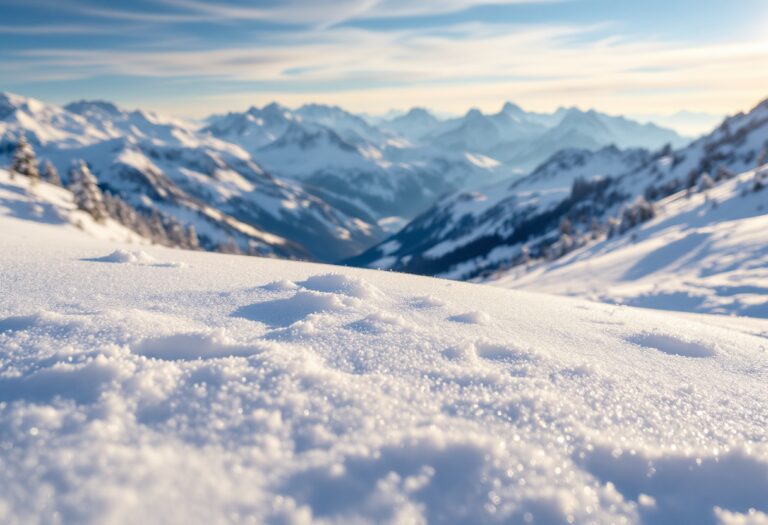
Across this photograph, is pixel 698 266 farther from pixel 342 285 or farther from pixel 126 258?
pixel 126 258

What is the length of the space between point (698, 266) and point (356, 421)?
21811mm

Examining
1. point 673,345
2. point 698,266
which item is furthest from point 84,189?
point 673,345

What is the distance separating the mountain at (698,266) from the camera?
15.5 meters

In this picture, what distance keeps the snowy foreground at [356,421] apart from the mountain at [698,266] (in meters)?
12.6

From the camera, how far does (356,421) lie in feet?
9.76

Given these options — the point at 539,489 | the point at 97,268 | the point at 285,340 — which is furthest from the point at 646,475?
the point at 97,268

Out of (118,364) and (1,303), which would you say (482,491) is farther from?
(1,303)

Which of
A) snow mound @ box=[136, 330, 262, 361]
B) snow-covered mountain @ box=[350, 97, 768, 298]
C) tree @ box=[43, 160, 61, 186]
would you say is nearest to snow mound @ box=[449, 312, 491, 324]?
snow mound @ box=[136, 330, 262, 361]

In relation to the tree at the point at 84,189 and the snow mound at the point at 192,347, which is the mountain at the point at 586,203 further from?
the snow mound at the point at 192,347

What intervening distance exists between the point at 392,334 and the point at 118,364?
8.18 ft

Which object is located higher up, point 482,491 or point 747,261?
point 482,491

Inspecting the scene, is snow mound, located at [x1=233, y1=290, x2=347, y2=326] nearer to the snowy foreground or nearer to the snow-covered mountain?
the snowy foreground

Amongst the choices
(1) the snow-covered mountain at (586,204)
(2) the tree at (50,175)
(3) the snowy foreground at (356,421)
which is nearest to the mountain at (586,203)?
(1) the snow-covered mountain at (586,204)

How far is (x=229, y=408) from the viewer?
294 cm
